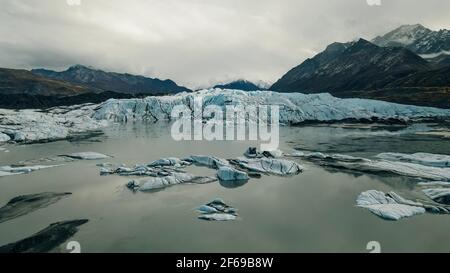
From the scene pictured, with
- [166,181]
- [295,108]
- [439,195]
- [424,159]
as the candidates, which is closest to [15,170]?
[166,181]

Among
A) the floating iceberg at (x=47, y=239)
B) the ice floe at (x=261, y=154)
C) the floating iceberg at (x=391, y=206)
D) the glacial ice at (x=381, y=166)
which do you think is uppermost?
the ice floe at (x=261, y=154)

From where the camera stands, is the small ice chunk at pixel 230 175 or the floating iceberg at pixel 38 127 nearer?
the small ice chunk at pixel 230 175

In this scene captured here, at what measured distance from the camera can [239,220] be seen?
15852 millimetres

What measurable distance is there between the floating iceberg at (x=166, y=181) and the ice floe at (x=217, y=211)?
16.4ft

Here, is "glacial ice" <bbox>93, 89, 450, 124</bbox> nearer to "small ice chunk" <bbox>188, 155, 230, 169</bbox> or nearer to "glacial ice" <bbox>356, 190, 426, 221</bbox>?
"small ice chunk" <bbox>188, 155, 230, 169</bbox>

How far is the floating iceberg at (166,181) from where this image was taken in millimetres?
21219

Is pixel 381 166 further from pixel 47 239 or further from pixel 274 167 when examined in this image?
pixel 47 239

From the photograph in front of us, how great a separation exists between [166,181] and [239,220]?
302 inches

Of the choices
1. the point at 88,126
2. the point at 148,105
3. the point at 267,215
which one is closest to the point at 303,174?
the point at 267,215

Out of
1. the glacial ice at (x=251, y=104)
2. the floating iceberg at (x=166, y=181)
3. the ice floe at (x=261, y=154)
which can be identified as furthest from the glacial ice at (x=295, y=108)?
the floating iceberg at (x=166, y=181)

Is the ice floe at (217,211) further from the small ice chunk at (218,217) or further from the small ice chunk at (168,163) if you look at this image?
the small ice chunk at (168,163)

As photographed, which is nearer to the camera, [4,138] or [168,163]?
[168,163]
